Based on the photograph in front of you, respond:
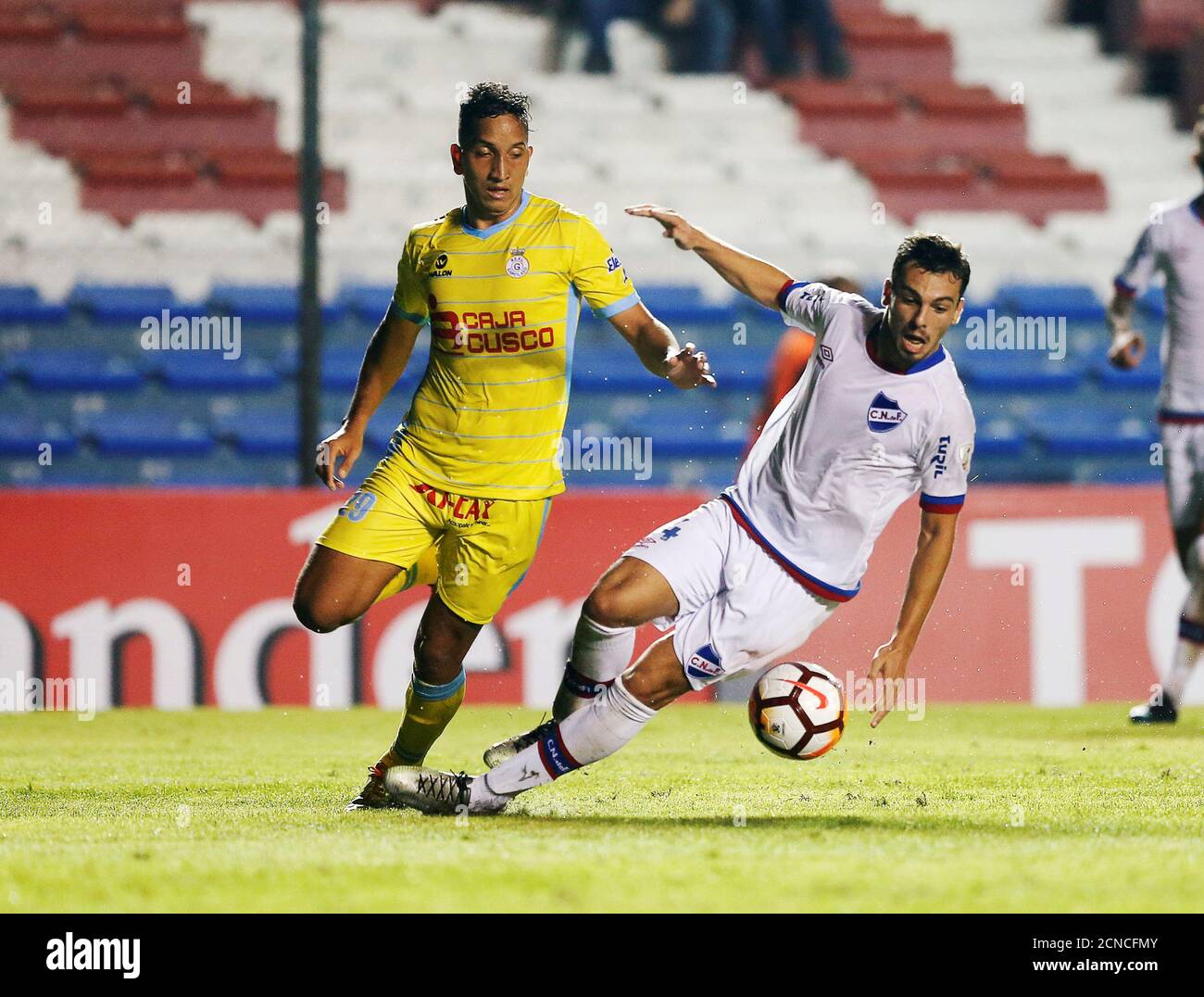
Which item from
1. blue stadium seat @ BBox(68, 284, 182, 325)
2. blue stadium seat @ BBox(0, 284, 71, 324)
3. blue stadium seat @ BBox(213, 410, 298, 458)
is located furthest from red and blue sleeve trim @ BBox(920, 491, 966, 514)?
blue stadium seat @ BBox(0, 284, 71, 324)

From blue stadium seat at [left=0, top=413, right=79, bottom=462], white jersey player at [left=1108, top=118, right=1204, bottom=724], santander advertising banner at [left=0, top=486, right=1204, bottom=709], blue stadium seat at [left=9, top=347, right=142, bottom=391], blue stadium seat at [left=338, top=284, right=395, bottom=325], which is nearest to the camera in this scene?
white jersey player at [left=1108, top=118, right=1204, bottom=724]

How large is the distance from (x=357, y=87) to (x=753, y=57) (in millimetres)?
3195

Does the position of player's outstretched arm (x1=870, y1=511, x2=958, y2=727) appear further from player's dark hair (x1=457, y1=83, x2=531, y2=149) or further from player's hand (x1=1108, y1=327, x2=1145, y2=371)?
→ player's hand (x1=1108, y1=327, x2=1145, y2=371)

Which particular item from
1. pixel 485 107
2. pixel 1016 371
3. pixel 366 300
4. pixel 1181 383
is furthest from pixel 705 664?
pixel 1016 371

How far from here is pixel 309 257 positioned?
8.92 meters

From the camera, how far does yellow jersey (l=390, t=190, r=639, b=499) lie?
A: 518cm

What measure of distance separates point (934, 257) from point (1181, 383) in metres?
3.55

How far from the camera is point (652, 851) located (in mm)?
4289

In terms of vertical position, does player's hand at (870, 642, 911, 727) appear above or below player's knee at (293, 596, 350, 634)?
below

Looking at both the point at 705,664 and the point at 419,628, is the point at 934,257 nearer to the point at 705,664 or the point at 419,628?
the point at 705,664

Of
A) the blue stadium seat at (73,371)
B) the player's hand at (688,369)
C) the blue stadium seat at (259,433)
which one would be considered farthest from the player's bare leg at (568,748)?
the blue stadium seat at (73,371)

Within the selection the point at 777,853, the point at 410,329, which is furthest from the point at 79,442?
the point at 777,853

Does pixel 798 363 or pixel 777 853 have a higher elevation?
pixel 798 363

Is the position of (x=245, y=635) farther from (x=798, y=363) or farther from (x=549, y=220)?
(x=549, y=220)
